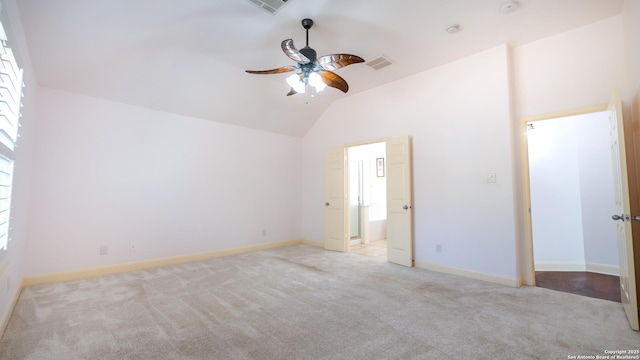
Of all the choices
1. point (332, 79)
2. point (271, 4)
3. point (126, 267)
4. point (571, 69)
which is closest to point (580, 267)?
point (571, 69)

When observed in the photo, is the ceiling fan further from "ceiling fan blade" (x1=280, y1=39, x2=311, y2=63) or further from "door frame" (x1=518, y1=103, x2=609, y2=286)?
"door frame" (x1=518, y1=103, x2=609, y2=286)

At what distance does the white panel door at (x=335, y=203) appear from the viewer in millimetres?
5504

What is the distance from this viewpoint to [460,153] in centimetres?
400

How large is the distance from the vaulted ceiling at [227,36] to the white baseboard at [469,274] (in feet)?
9.78

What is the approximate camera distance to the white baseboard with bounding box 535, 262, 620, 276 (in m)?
4.00

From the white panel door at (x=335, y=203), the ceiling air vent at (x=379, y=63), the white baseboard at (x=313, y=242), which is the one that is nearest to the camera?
the ceiling air vent at (x=379, y=63)

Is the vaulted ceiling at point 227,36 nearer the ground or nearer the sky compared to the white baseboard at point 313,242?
nearer the sky

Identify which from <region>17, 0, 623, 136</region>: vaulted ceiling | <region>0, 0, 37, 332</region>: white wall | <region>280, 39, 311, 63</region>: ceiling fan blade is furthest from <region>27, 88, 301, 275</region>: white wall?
<region>280, 39, 311, 63</region>: ceiling fan blade

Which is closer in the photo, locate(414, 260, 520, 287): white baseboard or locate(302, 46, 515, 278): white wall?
locate(414, 260, 520, 287): white baseboard

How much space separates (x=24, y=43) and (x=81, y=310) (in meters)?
2.72

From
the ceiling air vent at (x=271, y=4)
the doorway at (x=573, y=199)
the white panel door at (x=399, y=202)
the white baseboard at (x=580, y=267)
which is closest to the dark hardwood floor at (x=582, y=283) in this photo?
the doorway at (x=573, y=199)

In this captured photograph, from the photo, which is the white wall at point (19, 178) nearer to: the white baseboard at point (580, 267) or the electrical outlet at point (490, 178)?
the electrical outlet at point (490, 178)

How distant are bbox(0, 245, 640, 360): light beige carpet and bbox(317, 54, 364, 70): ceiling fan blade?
247 centimetres

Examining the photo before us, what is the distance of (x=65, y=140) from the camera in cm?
381
